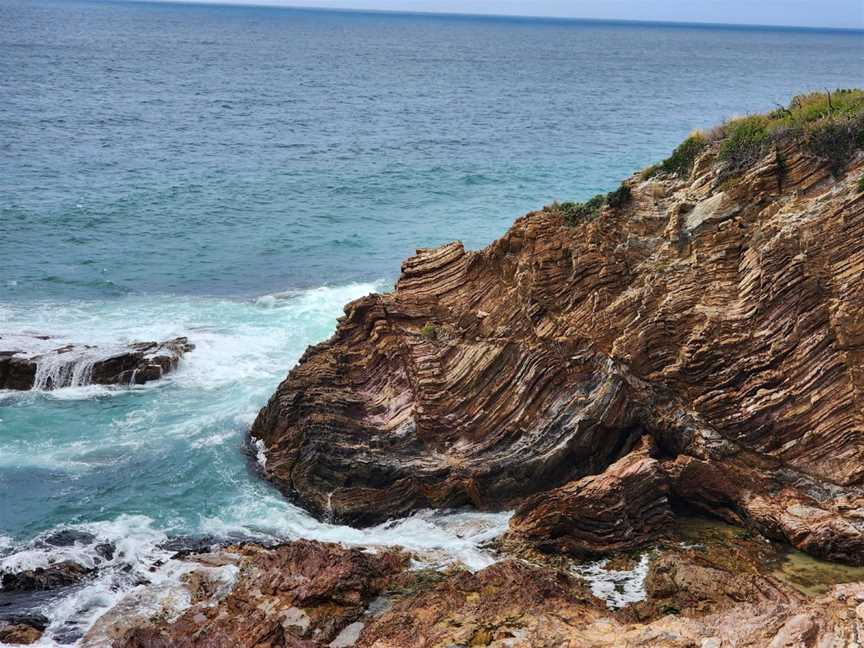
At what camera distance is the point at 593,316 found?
2483 cm

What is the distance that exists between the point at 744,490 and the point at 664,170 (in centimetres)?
1009

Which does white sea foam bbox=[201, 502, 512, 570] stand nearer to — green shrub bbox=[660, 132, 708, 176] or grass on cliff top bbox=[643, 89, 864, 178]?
green shrub bbox=[660, 132, 708, 176]

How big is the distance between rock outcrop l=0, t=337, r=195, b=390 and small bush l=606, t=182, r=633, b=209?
17.3 meters

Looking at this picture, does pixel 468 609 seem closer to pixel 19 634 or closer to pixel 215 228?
pixel 19 634

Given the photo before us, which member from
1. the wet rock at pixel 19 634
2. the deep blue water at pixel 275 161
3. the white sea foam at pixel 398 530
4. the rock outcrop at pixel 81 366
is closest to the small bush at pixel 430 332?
the white sea foam at pixel 398 530

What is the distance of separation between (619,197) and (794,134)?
489cm

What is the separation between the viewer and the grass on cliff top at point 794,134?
24266 mm

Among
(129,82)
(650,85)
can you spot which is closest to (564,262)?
(129,82)

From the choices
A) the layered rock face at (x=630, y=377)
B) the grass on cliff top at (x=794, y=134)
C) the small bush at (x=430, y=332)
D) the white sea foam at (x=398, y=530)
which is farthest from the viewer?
the small bush at (x=430, y=332)

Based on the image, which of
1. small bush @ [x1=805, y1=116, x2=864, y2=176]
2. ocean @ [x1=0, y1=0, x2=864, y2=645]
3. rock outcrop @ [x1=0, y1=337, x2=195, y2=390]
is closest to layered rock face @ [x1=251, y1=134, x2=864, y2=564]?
small bush @ [x1=805, y1=116, x2=864, y2=176]

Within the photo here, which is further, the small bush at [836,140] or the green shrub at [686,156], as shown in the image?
the green shrub at [686,156]

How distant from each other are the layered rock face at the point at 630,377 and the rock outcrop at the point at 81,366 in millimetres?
7813

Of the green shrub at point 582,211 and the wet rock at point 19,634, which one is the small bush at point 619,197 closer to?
the green shrub at point 582,211

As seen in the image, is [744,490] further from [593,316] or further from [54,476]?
[54,476]
